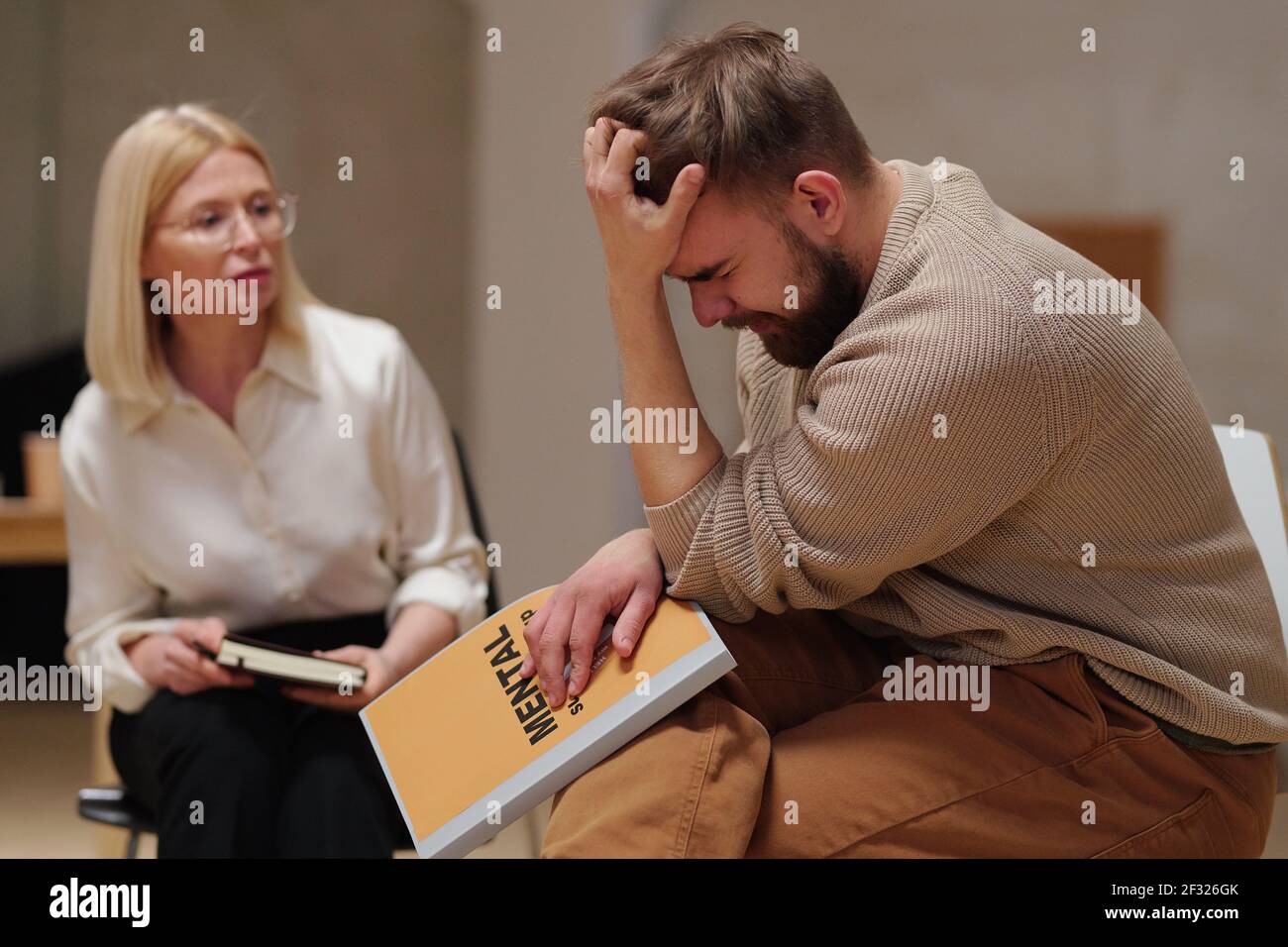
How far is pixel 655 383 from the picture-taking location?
53.7 inches

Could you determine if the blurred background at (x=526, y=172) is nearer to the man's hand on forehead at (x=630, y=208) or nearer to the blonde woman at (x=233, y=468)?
the blonde woman at (x=233, y=468)

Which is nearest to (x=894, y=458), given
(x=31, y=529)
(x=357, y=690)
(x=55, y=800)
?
(x=357, y=690)

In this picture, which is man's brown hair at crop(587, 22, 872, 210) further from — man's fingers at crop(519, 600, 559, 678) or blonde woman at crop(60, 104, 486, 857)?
blonde woman at crop(60, 104, 486, 857)

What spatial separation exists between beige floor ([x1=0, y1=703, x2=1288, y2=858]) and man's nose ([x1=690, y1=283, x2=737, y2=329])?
3.39ft

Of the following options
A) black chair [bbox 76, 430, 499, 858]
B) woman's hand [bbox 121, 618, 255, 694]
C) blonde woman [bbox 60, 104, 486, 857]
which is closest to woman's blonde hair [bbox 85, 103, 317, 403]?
blonde woman [bbox 60, 104, 486, 857]

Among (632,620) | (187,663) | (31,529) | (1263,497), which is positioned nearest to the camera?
(632,620)

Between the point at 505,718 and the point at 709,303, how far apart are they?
52 centimetres

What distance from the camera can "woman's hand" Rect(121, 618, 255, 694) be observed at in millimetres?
1833

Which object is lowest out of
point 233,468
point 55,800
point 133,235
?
point 55,800

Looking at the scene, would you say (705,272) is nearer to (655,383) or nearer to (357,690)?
(655,383)

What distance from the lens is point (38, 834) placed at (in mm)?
2629

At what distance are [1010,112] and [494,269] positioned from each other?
4.44 ft
